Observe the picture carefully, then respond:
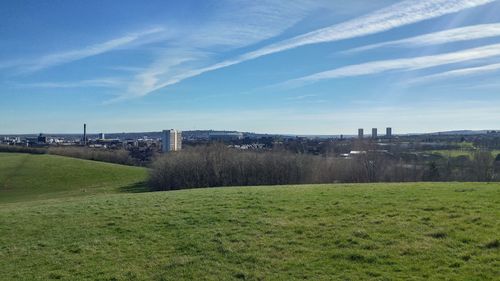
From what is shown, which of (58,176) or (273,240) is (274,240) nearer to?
(273,240)

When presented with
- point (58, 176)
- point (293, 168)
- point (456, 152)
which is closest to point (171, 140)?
point (58, 176)

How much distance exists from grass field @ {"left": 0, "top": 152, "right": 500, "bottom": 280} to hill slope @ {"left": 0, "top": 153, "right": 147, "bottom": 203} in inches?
1887

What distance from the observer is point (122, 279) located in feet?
34.1

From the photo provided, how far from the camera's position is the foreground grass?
9906 mm

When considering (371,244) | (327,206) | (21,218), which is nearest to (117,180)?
(21,218)

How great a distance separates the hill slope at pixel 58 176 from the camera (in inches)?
2611

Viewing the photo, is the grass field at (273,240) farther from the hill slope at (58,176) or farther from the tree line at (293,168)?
the hill slope at (58,176)

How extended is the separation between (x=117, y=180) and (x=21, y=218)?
61281mm

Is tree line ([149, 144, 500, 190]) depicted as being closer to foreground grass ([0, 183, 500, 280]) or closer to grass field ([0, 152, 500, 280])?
grass field ([0, 152, 500, 280])

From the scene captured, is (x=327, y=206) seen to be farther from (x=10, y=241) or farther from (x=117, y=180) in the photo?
(x=117, y=180)

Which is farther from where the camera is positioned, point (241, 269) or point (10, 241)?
point (10, 241)

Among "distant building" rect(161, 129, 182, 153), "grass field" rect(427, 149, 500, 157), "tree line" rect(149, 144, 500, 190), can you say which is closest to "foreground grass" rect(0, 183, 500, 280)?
"tree line" rect(149, 144, 500, 190)

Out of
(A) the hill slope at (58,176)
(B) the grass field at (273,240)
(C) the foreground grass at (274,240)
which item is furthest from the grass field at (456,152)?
(A) the hill slope at (58,176)

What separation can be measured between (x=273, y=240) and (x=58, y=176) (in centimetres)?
7433
